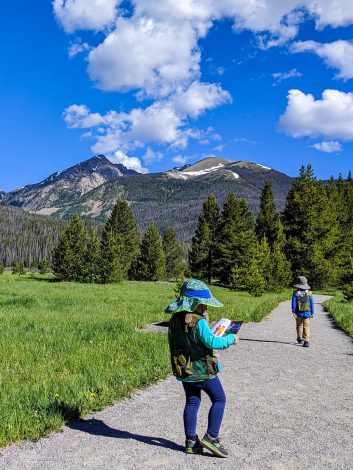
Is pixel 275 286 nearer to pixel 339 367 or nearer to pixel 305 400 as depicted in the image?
pixel 339 367

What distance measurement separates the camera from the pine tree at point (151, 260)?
223ft

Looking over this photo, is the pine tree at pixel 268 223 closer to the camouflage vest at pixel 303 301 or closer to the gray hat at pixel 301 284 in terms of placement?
the gray hat at pixel 301 284

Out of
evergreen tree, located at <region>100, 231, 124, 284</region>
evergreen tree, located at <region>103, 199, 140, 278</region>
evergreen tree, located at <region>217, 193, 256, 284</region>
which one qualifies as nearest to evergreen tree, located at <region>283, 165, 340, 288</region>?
evergreen tree, located at <region>217, 193, 256, 284</region>

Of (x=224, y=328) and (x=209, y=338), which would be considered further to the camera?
(x=224, y=328)

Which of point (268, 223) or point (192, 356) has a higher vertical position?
point (268, 223)

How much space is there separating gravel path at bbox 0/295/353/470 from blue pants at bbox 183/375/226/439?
29cm

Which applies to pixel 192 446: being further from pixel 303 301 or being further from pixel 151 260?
pixel 151 260

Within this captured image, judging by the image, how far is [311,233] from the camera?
4856cm

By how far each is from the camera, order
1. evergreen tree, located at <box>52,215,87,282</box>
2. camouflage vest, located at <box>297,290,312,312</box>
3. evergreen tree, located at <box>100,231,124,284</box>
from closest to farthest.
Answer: camouflage vest, located at <box>297,290,312,312</box>, evergreen tree, located at <box>100,231,124,284</box>, evergreen tree, located at <box>52,215,87,282</box>

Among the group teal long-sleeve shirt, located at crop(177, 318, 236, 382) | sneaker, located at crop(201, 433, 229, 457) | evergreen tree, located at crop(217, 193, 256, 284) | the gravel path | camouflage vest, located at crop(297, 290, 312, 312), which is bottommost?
the gravel path

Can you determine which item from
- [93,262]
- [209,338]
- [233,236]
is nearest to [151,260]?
[93,262]

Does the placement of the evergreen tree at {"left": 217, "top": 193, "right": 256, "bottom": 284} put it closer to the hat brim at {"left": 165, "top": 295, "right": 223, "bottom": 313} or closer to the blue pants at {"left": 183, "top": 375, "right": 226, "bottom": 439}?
the blue pants at {"left": 183, "top": 375, "right": 226, "bottom": 439}

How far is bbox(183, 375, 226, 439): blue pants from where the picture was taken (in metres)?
5.13

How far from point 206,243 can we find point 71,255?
1960 centimetres
